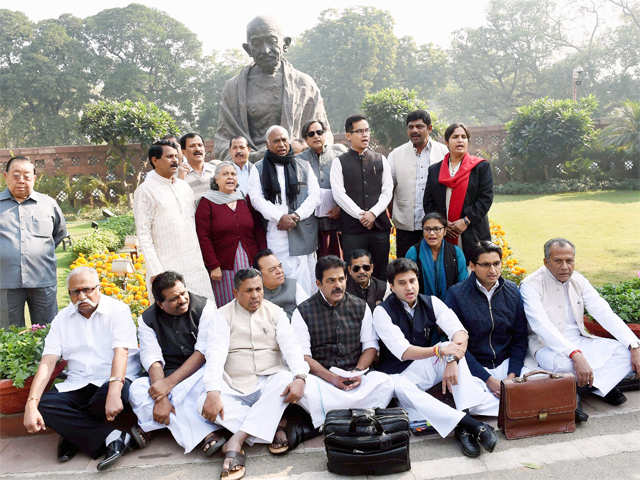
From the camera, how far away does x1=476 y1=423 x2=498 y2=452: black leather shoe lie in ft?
9.56

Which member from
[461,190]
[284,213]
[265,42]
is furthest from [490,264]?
[265,42]

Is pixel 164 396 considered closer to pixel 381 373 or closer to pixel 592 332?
pixel 381 373

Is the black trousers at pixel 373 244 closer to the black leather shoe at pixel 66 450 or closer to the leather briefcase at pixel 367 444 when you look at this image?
the leather briefcase at pixel 367 444

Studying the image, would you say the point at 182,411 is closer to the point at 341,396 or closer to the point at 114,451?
the point at 114,451

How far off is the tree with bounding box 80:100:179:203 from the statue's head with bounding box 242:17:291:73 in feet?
31.9

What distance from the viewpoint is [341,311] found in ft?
11.5

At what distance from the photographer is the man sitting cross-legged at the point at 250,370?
3.03 metres

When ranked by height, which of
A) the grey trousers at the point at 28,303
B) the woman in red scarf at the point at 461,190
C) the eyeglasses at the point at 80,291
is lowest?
the grey trousers at the point at 28,303

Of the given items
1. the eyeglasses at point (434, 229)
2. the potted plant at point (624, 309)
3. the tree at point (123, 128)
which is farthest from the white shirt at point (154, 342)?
the tree at point (123, 128)

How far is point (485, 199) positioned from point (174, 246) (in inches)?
99.1

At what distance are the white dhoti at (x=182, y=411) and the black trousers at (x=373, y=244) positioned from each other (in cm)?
167

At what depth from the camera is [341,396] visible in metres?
3.18

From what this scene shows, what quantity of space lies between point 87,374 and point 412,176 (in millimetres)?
2989

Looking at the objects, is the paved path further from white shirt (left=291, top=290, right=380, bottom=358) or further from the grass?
the grass
